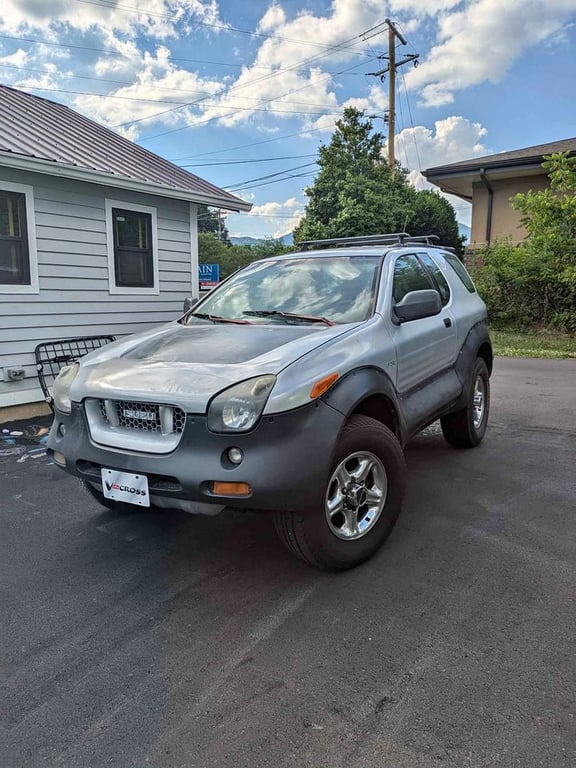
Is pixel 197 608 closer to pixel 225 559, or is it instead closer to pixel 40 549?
pixel 225 559

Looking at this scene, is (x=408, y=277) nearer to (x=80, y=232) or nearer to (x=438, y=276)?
(x=438, y=276)

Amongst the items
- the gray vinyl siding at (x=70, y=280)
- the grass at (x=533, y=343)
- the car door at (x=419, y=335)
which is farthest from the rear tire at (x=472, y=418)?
the grass at (x=533, y=343)

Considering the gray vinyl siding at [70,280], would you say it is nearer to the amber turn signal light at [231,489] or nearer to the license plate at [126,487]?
the license plate at [126,487]

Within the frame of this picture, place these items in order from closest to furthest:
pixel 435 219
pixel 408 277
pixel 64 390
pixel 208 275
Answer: pixel 64 390, pixel 408 277, pixel 208 275, pixel 435 219

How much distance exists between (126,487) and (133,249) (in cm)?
568

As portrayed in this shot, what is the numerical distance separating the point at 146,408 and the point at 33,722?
54.2 inches

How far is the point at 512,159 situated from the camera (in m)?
15.9

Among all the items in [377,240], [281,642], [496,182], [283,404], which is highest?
[496,182]

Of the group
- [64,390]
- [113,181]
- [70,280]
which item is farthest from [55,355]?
[64,390]

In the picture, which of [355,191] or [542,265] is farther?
[355,191]

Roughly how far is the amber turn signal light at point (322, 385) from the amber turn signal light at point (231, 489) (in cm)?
53

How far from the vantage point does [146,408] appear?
282 centimetres

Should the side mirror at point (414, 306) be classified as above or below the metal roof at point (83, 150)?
below

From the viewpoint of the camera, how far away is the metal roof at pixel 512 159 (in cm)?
1571
